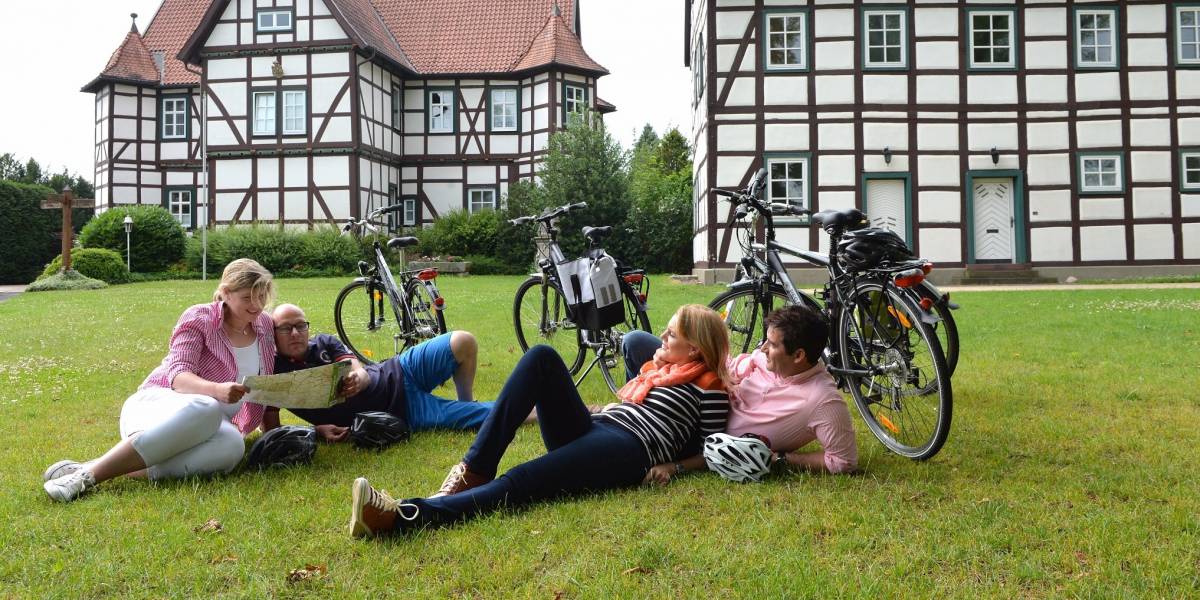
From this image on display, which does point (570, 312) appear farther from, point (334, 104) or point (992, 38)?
point (334, 104)

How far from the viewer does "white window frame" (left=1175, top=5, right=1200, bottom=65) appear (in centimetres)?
2006

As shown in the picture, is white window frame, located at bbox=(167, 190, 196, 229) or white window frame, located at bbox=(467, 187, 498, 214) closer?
white window frame, located at bbox=(467, 187, 498, 214)

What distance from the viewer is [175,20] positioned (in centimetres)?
3578

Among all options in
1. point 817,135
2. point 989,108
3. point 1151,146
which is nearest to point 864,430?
point 817,135

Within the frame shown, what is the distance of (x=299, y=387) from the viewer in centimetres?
382

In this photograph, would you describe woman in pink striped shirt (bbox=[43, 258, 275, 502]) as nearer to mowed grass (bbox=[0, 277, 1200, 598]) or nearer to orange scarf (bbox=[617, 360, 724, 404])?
mowed grass (bbox=[0, 277, 1200, 598])

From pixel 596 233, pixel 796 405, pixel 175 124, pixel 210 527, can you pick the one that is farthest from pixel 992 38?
pixel 175 124

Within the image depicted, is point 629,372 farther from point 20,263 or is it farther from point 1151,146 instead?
point 20,263

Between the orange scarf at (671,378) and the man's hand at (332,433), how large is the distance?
61.6 inches

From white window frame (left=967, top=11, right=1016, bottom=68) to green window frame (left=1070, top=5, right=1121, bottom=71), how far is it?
58.0 inches

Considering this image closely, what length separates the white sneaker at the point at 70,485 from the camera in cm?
360

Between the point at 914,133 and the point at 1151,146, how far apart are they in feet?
16.7

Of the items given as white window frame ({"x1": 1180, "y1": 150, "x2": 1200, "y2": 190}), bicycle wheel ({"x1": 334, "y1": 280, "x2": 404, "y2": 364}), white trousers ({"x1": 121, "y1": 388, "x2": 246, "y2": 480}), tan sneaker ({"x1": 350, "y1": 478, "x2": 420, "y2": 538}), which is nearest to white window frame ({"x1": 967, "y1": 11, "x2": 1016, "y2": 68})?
white window frame ({"x1": 1180, "y1": 150, "x2": 1200, "y2": 190})

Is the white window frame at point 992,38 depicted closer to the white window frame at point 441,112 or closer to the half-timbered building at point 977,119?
the half-timbered building at point 977,119
